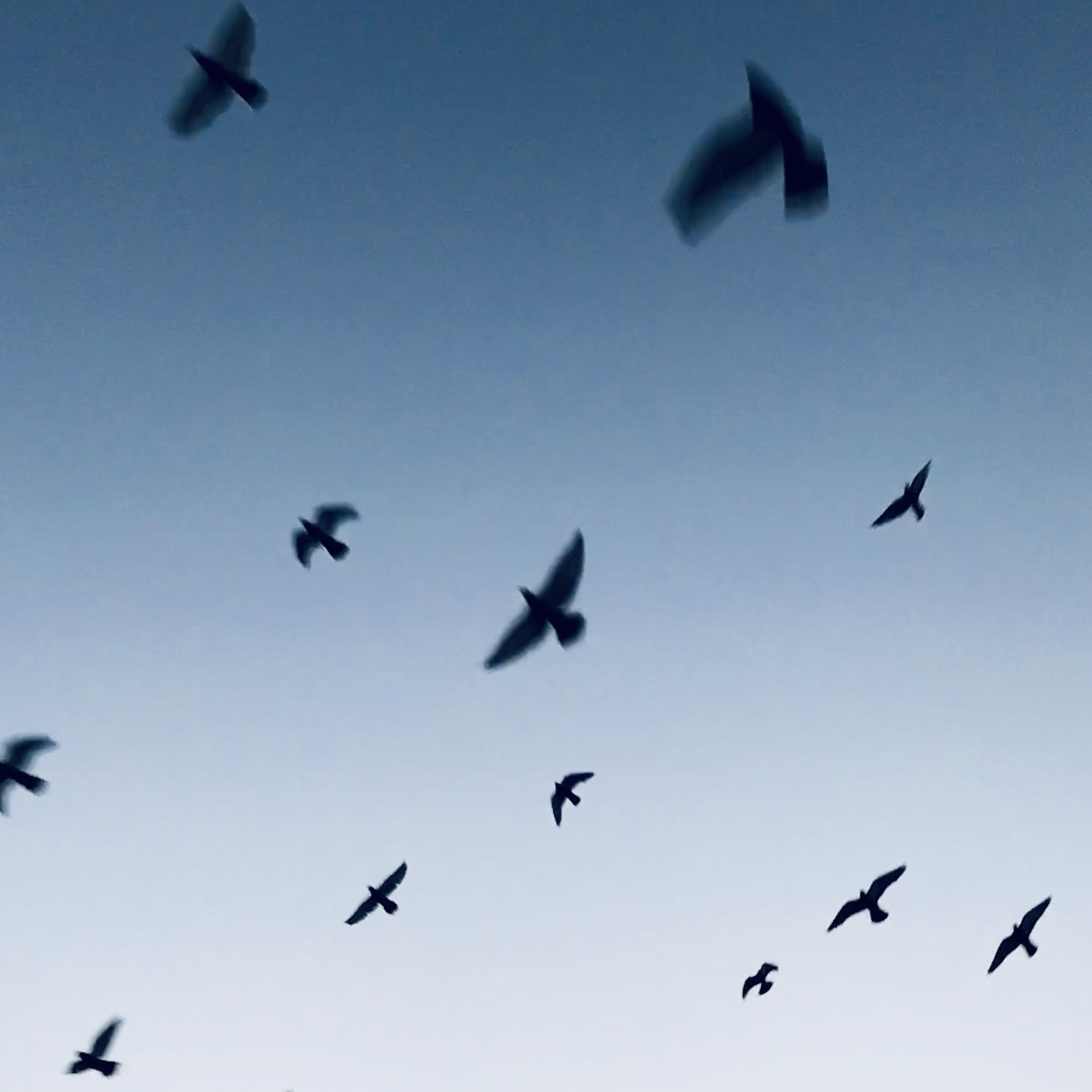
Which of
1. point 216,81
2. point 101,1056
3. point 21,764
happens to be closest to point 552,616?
point 216,81

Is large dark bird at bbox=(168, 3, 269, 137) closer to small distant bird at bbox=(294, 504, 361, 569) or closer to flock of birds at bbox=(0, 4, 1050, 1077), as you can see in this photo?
flock of birds at bbox=(0, 4, 1050, 1077)

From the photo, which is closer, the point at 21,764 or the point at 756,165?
the point at 756,165

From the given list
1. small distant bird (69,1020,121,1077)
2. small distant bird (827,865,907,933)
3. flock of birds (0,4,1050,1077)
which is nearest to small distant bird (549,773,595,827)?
flock of birds (0,4,1050,1077)

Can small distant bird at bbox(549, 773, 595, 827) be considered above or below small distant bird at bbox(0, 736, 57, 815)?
above

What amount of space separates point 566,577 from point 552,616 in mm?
574

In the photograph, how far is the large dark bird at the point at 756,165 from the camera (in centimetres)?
688

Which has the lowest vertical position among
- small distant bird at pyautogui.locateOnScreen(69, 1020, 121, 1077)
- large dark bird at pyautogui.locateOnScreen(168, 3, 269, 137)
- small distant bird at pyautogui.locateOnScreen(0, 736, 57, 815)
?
small distant bird at pyautogui.locateOnScreen(69, 1020, 121, 1077)

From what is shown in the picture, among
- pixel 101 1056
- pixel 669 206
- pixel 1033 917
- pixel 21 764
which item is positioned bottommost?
pixel 101 1056

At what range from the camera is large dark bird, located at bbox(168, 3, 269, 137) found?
41.3ft

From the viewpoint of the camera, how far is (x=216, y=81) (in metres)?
12.8

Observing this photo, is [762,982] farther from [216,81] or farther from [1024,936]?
[216,81]

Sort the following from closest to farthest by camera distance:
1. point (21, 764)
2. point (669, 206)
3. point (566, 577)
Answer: point (669, 206) < point (566, 577) < point (21, 764)

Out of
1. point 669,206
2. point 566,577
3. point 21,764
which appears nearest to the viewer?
point 669,206

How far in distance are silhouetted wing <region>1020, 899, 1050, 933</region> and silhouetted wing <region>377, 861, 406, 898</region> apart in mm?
12299
